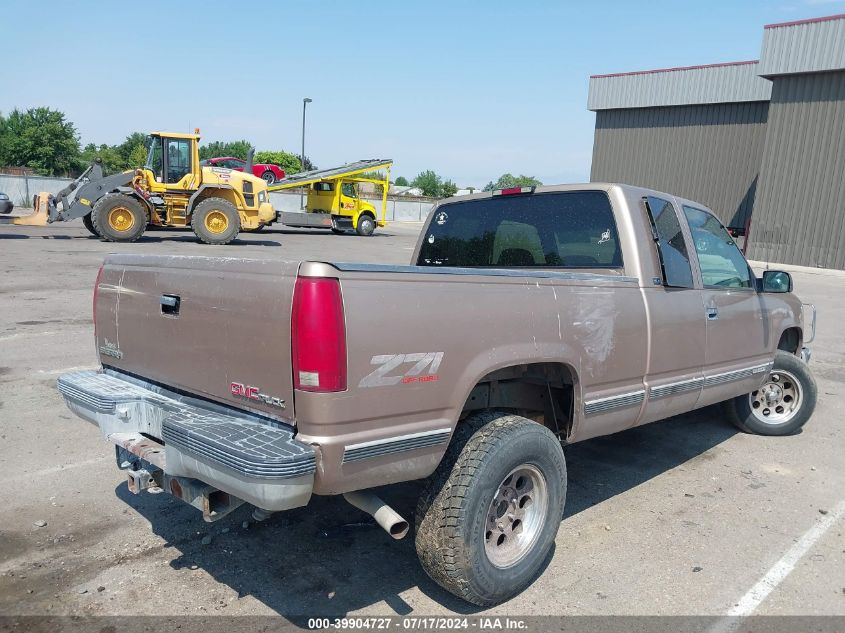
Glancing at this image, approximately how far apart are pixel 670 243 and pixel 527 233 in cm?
91

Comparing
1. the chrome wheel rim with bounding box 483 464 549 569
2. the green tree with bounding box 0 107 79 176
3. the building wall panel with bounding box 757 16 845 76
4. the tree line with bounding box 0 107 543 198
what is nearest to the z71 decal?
the chrome wheel rim with bounding box 483 464 549 569

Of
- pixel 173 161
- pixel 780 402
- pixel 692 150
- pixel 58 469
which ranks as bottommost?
pixel 58 469

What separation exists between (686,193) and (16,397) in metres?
32.4

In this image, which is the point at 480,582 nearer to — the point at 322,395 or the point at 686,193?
the point at 322,395

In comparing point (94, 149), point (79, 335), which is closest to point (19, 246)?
point (79, 335)

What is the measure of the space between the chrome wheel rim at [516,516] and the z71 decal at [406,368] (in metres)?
0.72

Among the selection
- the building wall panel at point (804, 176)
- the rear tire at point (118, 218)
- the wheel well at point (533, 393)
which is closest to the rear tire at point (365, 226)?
the rear tire at point (118, 218)

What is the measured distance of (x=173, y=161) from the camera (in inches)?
817

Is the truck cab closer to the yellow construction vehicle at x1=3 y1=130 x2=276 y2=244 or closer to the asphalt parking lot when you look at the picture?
the yellow construction vehicle at x1=3 y1=130 x2=276 y2=244

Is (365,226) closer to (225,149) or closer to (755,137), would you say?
(755,137)

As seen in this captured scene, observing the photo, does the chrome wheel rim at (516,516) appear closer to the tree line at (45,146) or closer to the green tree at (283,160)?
the tree line at (45,146)

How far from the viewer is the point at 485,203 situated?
4.76 m

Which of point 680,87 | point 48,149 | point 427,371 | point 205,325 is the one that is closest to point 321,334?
point 427,371

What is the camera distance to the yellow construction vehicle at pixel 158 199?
19578 mm
